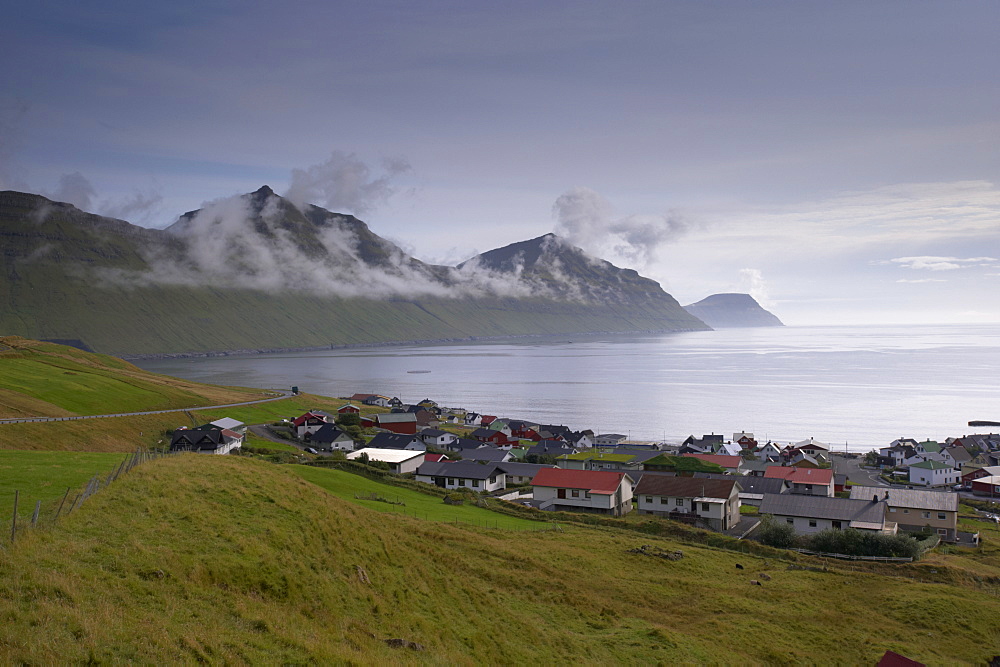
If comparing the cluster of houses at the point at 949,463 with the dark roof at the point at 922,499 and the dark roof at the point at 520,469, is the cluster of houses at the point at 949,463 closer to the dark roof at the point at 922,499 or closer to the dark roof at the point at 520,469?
the dark roof at the point at 922,499

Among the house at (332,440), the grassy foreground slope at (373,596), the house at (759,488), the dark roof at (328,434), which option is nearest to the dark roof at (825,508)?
the house at (759,488)

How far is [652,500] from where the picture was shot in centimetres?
4778

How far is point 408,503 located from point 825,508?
2851 centimetres

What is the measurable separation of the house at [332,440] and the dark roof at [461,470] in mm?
18672

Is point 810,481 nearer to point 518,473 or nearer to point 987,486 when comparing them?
point 987,486

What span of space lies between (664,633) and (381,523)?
37.6 ft

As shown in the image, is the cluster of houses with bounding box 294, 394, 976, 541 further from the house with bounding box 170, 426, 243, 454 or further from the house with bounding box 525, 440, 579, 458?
the house with bounding box 170, 426, 243, 454

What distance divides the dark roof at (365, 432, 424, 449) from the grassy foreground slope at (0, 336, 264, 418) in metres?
31.7

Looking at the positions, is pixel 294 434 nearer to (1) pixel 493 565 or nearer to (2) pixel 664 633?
(1) pixel 493 565

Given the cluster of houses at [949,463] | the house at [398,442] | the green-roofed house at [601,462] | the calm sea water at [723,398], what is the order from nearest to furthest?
the green-roofed house at [601,462]
the cluster of houses at [949,463]
the house at [398,442]
the calm sea water at [723,398]

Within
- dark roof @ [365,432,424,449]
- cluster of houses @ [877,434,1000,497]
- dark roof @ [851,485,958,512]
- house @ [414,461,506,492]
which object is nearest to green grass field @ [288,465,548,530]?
house @ [414,461,506,492]

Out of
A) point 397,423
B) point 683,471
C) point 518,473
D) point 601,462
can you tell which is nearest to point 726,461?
point 683,471

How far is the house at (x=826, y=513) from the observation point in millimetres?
42406

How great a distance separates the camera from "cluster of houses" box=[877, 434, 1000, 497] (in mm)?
68062
